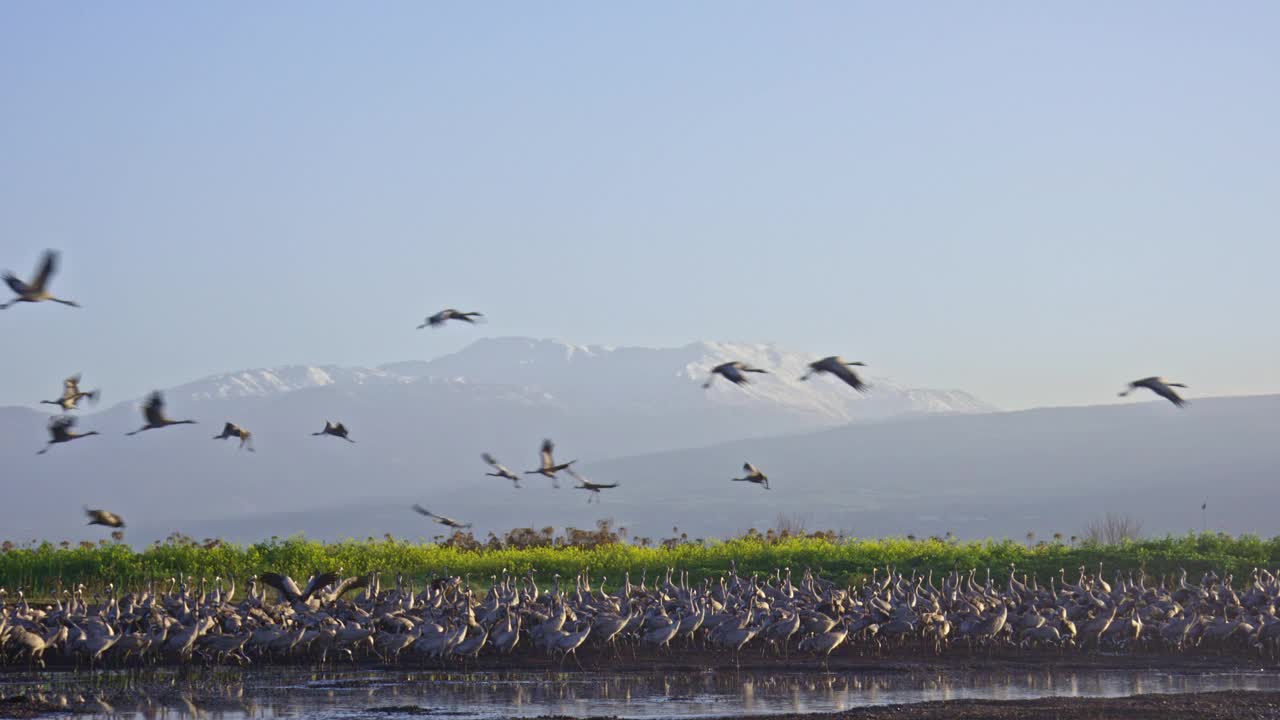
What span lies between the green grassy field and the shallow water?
12427 mm

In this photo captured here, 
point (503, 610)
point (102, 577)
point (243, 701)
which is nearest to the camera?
point (243, 701)

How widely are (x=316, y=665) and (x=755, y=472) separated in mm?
8592

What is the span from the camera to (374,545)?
1825 inches

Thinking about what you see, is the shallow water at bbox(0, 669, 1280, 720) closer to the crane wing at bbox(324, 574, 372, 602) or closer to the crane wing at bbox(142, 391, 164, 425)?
the crane wing at bbox(324, 574, 372, 602)

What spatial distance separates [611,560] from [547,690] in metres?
17.5

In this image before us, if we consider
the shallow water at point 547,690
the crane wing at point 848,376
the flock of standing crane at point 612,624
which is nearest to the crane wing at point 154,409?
the shallow water at point 547,690

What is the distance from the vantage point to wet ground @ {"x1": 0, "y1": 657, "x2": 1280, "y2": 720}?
23.5 meters

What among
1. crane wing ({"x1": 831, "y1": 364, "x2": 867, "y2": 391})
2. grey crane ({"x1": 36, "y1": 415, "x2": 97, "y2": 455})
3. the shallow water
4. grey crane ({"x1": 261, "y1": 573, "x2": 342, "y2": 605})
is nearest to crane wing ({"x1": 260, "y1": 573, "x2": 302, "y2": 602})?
grey crane ({"x1": 261, "y1": 573, "x2": 342, "y2": 605})

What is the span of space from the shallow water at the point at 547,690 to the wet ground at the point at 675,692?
3 centimetres

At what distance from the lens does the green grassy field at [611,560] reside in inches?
1623

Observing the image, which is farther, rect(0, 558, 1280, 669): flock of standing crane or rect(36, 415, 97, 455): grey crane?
rect(0, 558, 1280, 669): flock of standing crane

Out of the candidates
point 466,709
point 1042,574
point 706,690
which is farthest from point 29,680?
point 1042,574

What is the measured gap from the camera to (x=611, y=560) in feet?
144

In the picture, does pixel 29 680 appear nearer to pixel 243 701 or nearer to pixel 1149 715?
pixel 243 701
